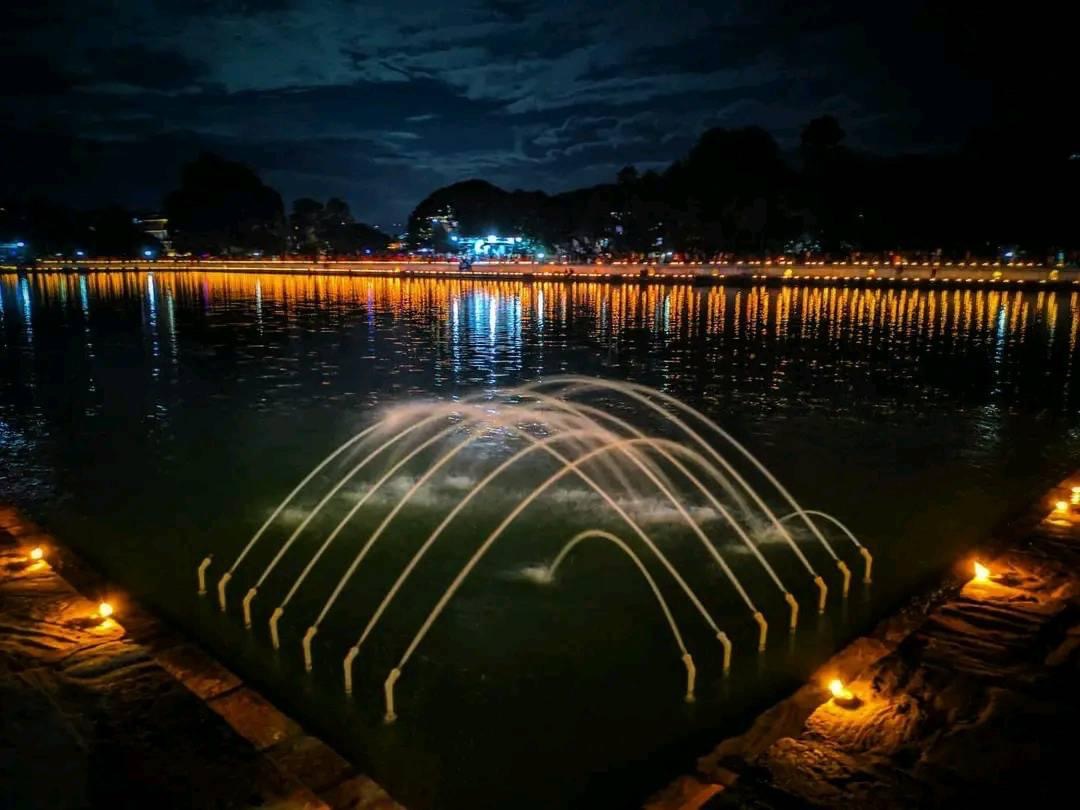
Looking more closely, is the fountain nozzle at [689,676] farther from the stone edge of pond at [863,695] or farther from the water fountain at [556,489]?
the stone edge of pond at [863,695]

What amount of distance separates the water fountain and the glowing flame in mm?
1247

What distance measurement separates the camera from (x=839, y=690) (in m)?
6.18

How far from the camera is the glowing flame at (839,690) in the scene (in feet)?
20.1

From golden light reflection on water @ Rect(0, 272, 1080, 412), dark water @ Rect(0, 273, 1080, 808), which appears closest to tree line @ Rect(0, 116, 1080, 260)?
golden light reflection on water @ Rect(0, 272, 1080, 412)

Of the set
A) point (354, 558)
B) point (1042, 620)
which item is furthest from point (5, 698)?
point (1042, 620)

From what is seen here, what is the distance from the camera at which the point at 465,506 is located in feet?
38.2

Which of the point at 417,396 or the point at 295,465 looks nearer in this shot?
the point at 295,465

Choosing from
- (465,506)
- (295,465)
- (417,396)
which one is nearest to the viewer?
(465,506)

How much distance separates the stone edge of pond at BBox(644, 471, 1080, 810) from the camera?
5.10 metres

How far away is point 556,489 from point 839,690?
6.64 m

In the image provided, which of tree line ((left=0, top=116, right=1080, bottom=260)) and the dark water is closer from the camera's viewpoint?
the dark water

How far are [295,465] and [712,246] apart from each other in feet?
304

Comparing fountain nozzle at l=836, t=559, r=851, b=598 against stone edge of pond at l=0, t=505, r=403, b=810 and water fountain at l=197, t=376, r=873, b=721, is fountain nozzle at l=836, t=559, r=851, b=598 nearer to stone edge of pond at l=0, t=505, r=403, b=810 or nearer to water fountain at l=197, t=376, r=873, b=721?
water fountain at l=197, t=376, r=873, b=721

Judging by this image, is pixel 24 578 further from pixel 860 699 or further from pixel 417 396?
pixel 417 396
